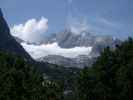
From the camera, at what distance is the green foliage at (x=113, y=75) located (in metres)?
111

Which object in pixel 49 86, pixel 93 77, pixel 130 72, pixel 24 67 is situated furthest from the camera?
pixel 93 77

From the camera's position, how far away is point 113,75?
4825 inches

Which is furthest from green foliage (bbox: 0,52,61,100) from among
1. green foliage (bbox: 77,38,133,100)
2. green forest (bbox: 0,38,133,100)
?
green foliage (bbox: 77,38,133,100)

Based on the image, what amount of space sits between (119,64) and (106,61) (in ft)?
13.1

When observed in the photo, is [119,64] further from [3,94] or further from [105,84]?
[3,94]

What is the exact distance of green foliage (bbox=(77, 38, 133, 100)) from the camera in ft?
365

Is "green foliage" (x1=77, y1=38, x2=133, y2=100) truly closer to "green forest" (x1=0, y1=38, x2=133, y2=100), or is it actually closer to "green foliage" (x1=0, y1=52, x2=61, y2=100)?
"green forest" (x1=0, y1=38, x2=133, y2=100)

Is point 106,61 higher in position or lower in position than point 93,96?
higher

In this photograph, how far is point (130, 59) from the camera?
116938 millimetres

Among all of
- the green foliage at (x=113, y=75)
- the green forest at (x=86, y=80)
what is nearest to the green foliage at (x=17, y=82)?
the green forest at (x=86, y=80)

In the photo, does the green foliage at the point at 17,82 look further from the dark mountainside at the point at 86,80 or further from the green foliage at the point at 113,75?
the green foliage at the point at 113,75

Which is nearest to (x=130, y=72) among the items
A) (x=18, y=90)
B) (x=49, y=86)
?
(x=49, y=86)

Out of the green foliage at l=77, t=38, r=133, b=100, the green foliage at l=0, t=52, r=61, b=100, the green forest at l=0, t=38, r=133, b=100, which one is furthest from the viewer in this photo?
the green foliage at l=77, t=38, r=133, b=100

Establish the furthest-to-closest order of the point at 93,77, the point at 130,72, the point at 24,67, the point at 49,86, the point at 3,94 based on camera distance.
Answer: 1. the point at 93,77
2. the point at 49,86
3. the point at 130,72
4. the point at 24,67
5. the point at 3,94
